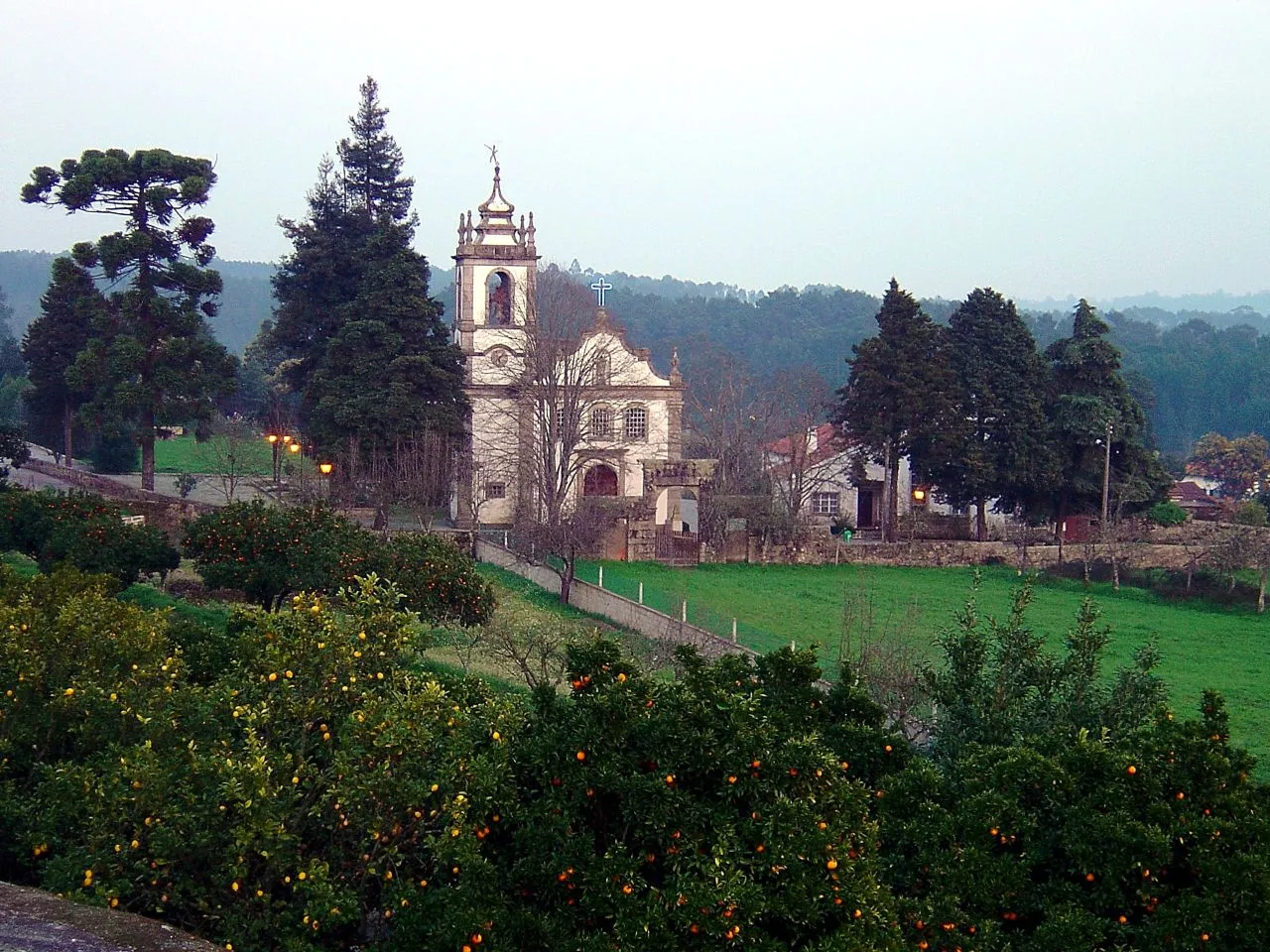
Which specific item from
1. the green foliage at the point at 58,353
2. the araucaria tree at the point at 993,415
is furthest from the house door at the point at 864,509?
the green foliage at the point at 58,353

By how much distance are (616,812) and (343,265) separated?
38183mm

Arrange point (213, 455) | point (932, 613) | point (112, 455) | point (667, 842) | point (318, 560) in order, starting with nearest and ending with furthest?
1. point (667, 842)
2. point (318, 560)
3. point (932, 613)
4. point (112, 455)
5. point (213, 455)

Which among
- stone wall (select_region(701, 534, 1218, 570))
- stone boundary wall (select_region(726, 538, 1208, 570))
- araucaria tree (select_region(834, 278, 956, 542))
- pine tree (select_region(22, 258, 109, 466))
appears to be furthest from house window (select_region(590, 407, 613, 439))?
pine tree (select_region(22, 258, 109, 466))

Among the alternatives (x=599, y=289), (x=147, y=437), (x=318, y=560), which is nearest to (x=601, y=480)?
(x=599, y=289)

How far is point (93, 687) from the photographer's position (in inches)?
383

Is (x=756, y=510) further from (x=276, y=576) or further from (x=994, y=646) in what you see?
(x=994, y=646)

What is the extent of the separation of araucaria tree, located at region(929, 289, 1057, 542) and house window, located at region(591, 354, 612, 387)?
10927 millimetres

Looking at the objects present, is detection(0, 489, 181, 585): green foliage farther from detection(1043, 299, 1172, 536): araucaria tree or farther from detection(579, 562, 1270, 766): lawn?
detection(1043, 299, 1172, 536): araucaria tree

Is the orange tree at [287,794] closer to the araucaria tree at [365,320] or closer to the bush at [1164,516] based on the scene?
the araucaria tree at [365,320]

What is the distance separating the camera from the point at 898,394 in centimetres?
4166

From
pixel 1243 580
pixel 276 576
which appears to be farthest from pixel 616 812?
pixel 1243 580

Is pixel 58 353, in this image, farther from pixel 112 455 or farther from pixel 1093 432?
pixel 1093 432

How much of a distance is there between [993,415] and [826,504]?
7132 millimetres

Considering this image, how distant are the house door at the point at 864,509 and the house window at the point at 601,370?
10.5 metres
